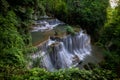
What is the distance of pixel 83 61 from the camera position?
1455 centimetres

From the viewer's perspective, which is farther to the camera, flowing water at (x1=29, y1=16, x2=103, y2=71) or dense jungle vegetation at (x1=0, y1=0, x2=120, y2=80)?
flowing water at (x1=29, y1=16, x2=103, y2=71)

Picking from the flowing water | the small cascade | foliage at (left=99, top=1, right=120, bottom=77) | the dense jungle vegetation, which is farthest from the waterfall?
foliage at (left=99, top=1, right=120, bottom=77)

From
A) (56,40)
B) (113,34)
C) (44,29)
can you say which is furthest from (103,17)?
(113,34)

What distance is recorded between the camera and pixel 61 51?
1370 centimetres

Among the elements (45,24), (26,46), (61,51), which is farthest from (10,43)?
(45,24)

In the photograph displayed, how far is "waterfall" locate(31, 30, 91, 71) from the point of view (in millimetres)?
11917

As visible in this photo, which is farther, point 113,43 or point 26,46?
point 113,43

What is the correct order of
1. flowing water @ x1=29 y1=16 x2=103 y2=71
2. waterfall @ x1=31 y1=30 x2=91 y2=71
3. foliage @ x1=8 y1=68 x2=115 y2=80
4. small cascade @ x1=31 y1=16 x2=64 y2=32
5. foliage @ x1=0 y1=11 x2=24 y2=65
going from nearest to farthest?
foliage @ x1=8 y1=68 x2=115 y2=80 → foliage @ x1=0 y1=11 x2=24 y2=65 → flowing water @ x1=29 y1=16 x2=103 y2=71 → waterfall @ x1=31 y1=30 x2=91 y2=71 → small cascade @ x1=31 y1=16 x2=64 y2=32

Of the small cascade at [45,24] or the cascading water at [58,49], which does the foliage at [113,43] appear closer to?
the cascading water at [58,49]

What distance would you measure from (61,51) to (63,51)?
388 millimetres

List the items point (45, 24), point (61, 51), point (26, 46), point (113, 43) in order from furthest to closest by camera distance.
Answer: point (45, 24) → point (61, 51) → point (113, 43) → point (26, 46)

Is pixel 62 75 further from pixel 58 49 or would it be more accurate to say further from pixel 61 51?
pixel 61 51

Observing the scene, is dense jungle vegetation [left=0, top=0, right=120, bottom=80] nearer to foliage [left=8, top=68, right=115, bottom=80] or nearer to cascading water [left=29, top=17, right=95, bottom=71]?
foliage [left=8, top=68, right=115, bottom=80]

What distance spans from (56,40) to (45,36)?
0.79m
